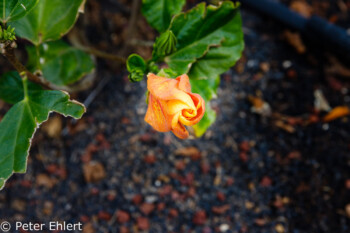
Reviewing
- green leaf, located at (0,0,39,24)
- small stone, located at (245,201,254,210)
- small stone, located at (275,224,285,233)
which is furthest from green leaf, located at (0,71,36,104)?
small stone, located at (275,224,285,233)

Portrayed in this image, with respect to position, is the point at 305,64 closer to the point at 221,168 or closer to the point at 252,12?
the point at 252,12

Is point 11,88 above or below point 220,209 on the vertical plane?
above

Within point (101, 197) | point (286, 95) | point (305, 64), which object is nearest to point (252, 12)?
point (305, 64)

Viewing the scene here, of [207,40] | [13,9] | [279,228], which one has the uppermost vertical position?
[13,9]

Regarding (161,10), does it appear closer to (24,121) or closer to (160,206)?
(24,121)

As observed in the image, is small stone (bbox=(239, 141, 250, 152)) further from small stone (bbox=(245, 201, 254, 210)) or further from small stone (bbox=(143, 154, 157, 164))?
small stone (bbox=(143, 154, 157, 164))

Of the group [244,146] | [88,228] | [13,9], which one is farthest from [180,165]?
[13,9]

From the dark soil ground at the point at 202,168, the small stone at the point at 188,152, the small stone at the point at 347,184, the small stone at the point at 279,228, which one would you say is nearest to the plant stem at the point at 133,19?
the dark soil ground at the point at 202,168
